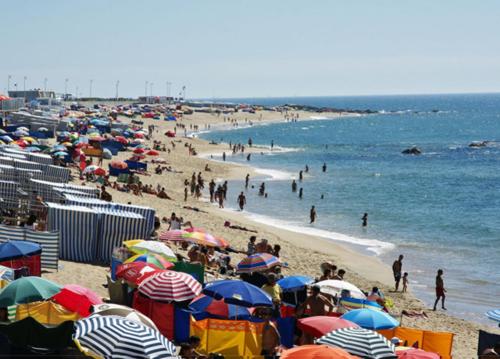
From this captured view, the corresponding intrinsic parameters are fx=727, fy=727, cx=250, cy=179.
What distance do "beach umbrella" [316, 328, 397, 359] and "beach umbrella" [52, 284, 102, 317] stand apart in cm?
345

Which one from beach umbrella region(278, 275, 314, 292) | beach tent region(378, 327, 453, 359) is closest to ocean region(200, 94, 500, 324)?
beach tent region(378, 327, 453, 359)

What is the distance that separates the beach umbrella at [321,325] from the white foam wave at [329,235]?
16636mm

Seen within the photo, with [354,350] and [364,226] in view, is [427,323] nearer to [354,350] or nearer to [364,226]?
[354,350]

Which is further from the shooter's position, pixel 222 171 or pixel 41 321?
pixel 222 171

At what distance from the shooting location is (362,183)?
49.1 metres

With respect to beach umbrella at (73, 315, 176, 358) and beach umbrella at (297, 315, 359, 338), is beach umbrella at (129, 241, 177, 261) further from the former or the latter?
beach umbrella at (73, 315, 176, 358)

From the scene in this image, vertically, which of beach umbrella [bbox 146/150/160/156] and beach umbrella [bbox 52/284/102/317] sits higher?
beach umbrella [bbox 52/284/102/317]

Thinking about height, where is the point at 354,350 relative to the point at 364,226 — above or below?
above

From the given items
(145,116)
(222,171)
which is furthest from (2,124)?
(145,116)

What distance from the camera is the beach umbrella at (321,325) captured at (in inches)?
414

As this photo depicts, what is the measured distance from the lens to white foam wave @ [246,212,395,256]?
28219mm

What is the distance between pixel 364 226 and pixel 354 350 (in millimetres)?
23676

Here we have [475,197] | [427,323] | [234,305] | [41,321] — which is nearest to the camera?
[41,321]

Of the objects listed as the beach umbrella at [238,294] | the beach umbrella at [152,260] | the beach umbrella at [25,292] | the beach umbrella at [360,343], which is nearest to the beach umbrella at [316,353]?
the beach umbrella at [360,343]
